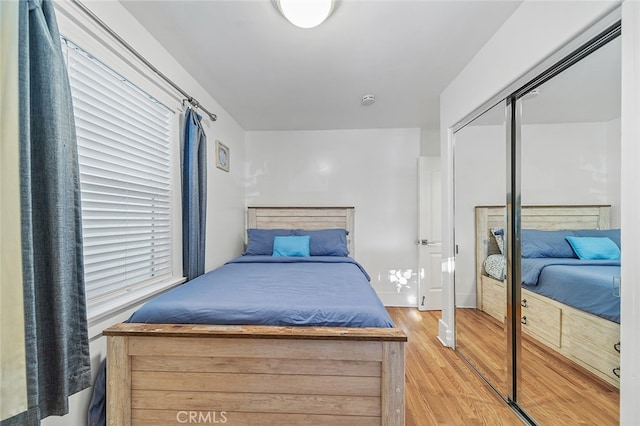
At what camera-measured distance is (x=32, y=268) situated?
0.95 m

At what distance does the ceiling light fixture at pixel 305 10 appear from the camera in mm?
1409

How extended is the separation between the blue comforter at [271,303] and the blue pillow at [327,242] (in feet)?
3.40

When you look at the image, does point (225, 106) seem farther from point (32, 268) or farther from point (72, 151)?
point (32, 268)

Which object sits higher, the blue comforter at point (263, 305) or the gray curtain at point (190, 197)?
the gray curtain at point (190, 197)

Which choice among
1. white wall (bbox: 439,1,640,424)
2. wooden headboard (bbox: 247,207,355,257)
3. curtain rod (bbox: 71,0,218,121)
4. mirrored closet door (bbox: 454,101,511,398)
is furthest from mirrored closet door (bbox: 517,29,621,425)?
curtain rod (bbox: 71,0,218,121)

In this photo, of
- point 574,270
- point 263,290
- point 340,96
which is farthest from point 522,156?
point 263,290

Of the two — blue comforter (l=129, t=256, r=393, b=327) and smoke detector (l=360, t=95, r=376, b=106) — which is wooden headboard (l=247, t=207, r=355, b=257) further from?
blue comforter (l=129, t=256, r=393, b=327)

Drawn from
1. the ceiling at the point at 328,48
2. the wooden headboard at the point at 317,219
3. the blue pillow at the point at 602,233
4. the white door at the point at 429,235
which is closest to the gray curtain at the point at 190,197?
Answer: the ceiling at the point at 328,48

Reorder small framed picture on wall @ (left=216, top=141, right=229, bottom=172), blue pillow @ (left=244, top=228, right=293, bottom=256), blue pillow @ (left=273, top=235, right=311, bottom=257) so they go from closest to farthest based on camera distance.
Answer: small framed picture on wall @ (left=216, top=141, right=229, bottom=172) < blue pillow @ (left=273, top=235, right=311, bottom=257) < blue pillow @ (left=244, top=228, right=293, bottom=256)

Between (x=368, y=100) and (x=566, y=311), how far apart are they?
2.28 m

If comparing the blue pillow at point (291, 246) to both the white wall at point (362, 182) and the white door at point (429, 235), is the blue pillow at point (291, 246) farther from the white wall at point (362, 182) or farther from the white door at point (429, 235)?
the white door at point (429, 235)

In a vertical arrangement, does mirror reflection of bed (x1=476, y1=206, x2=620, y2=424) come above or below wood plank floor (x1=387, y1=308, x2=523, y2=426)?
above

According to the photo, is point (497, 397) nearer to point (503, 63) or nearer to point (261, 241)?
point (503, 63)

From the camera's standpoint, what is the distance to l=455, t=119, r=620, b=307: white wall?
122 centimetres
